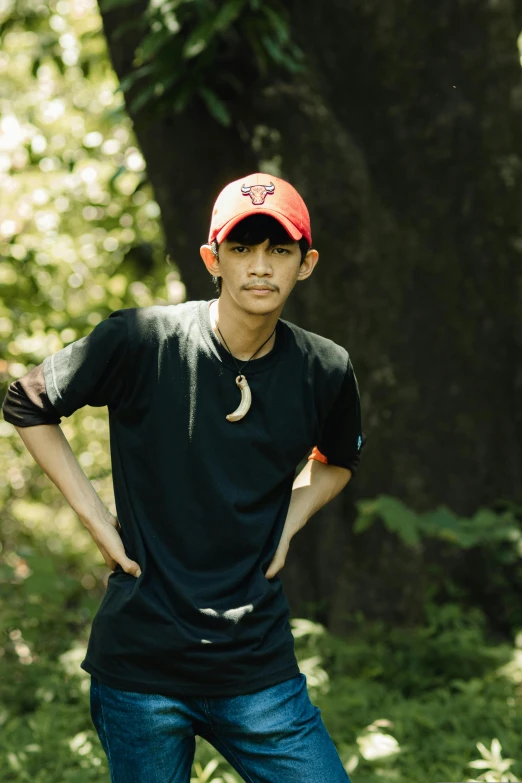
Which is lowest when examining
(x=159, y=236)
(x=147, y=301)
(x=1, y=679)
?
(x=1, y=679)

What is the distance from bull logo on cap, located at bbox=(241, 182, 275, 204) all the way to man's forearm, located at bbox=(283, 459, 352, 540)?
842mm

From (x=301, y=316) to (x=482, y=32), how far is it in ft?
6.19

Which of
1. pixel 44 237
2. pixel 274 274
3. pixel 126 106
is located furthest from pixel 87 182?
pixel 274 274

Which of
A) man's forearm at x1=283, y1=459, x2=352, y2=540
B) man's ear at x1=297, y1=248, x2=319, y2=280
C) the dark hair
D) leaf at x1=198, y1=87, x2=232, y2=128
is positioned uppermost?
leaf at x1=198, y1=87, x2=232, y2=128

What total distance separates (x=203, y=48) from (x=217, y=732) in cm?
329

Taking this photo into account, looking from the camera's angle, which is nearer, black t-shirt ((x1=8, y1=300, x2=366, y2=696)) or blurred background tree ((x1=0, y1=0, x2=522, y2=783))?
black t-shirt ((x1=8, y1=300, x2=366, y2=696))

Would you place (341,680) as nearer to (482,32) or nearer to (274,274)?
(274,274)

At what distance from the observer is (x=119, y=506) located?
2.45 m

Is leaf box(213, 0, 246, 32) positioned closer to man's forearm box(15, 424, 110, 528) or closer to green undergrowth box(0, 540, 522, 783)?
man's forearm box(15, 424, 110, 528)

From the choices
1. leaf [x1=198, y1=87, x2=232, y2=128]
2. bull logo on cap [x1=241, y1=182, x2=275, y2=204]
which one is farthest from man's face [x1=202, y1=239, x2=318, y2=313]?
leaf [x1=198, y1=87, x2=232, y2=128]

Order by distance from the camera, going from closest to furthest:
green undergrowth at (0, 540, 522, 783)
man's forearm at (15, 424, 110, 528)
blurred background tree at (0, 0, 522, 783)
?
man's forearm at (15, 424, 110, 528) → green undergrowth at (0, 540, 522, 783) → blurred background tree at (0, 0, 522, 783)

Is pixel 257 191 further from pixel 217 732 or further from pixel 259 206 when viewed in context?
pixel 217 732

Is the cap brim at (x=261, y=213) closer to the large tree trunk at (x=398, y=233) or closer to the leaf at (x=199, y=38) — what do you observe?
the leaf at (x=199, y=38)

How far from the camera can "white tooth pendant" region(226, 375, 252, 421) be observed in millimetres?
2357
